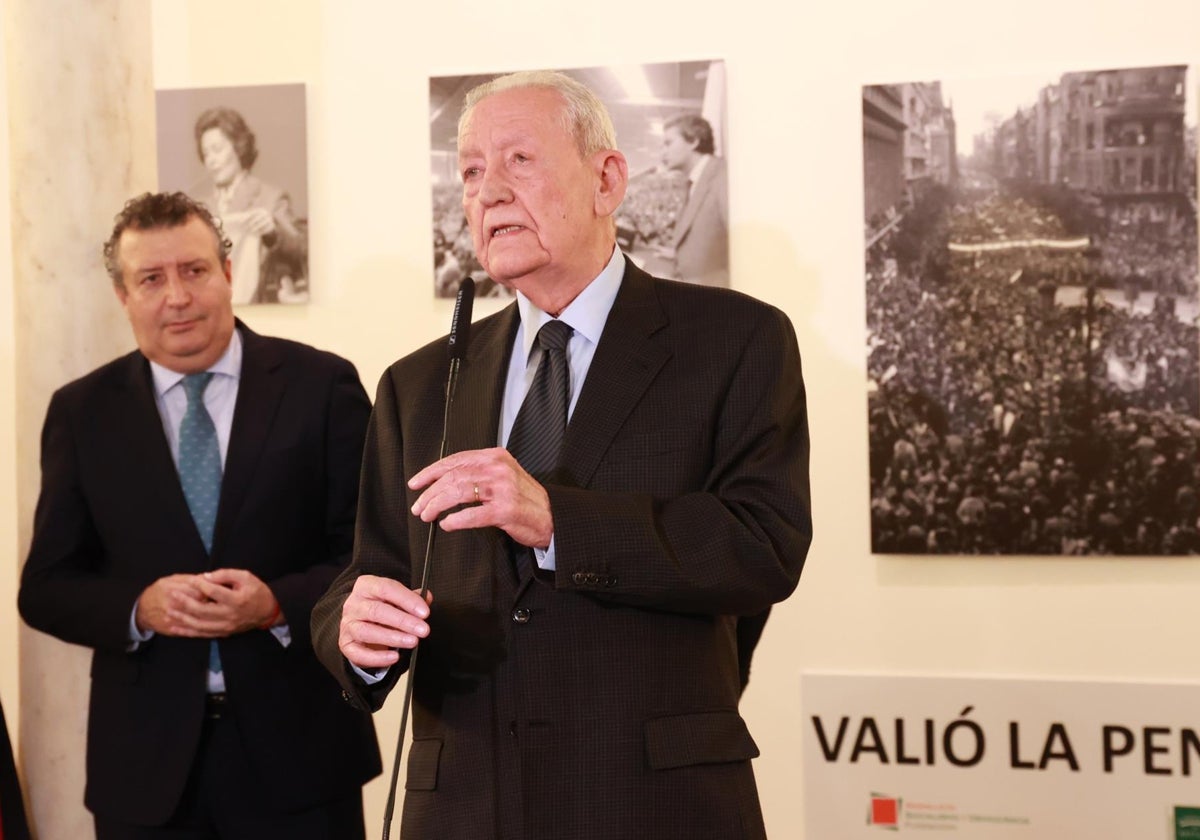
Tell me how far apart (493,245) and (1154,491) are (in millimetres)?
2321

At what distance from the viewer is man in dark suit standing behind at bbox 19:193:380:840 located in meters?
2.78

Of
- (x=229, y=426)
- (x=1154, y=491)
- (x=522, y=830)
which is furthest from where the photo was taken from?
(x=1154, y=491)

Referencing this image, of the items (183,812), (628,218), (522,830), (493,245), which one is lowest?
(183,812)

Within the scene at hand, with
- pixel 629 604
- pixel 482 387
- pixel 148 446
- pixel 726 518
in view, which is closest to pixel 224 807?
pixel 148 446

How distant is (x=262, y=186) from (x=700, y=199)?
1.33 meters

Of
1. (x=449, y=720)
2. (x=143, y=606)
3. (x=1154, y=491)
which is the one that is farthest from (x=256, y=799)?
(x=1154, y=491)

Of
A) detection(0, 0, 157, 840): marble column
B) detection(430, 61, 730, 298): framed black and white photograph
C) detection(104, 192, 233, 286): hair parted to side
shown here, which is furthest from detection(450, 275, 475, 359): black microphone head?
detection(430, 61, 730, 298): framed black and white photograph

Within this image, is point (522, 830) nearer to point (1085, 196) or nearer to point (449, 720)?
point (449, 720)

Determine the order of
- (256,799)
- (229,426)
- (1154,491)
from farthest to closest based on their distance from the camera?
(1154,491)
(229,426)
(256,799)

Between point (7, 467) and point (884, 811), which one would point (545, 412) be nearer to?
point (884, 811)

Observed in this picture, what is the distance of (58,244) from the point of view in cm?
341

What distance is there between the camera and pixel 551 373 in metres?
2.05

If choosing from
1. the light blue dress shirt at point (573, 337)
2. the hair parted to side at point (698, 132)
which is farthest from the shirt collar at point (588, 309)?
the hair parted to side at point (698, 132)

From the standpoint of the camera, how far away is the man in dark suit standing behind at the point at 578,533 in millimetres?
1821
